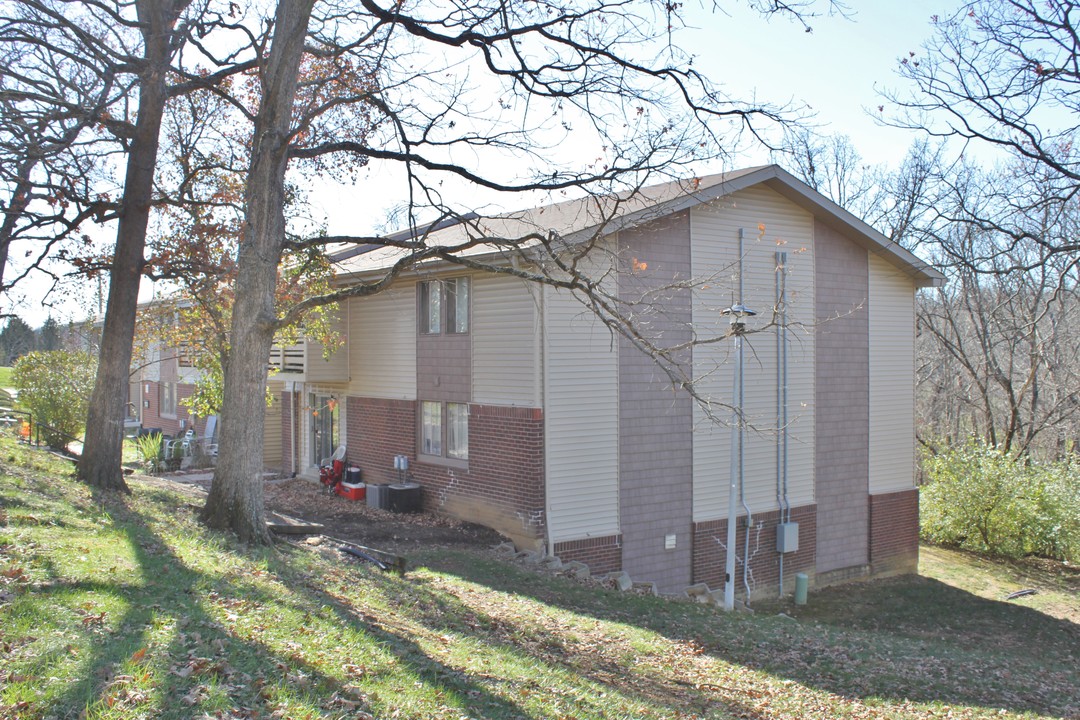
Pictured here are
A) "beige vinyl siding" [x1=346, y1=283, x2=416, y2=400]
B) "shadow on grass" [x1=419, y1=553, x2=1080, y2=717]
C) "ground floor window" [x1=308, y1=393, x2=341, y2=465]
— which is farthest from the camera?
"ground floor window" [x1=308, y1=393, x2=341, y2=465]

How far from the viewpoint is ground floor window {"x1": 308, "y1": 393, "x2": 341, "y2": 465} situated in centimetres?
2070

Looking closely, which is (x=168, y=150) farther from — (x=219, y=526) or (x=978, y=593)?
(x=978, y=593)

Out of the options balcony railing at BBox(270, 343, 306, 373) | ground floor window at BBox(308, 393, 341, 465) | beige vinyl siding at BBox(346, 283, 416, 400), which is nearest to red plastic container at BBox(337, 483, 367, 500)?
beige vinyl siding at BBox(346, 283, 416, 400)

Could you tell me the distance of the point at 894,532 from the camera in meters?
19.9

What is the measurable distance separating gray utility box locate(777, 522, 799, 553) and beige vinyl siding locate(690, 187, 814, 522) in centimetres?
48

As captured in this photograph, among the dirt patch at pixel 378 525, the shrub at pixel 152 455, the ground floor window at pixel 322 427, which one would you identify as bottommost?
the dirt patch at pixel 378 525

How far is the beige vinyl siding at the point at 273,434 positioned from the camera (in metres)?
24.9

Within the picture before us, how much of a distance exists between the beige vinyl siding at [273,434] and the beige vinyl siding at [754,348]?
13.8 m

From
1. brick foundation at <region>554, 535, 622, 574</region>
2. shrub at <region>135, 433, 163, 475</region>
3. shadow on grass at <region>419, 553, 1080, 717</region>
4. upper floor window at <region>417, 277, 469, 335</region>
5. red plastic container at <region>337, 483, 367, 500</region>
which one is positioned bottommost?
shadow on grass at <region>419, 553, 1080, 717</region>

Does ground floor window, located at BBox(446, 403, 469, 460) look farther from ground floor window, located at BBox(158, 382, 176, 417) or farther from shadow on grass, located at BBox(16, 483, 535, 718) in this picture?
ground floor window, located at BBox(158, 382, 176, 417)

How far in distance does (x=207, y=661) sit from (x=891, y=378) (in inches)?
700

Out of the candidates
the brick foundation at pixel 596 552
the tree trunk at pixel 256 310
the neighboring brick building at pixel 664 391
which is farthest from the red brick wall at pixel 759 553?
the tree trunk at pixel 256 310

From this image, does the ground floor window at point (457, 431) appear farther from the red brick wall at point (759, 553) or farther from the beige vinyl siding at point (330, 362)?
the red brick wall at point (759, 553)

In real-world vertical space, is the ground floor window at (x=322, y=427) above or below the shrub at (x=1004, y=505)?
above
